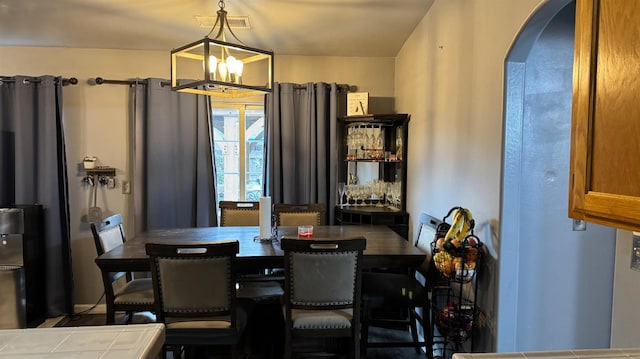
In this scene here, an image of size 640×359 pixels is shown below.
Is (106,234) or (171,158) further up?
(171,158)

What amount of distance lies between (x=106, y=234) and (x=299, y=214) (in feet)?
4.76

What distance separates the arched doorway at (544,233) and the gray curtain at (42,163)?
3.72 meters

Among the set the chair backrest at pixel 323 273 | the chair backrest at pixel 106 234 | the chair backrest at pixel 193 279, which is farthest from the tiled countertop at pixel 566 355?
the chair backrest at pixel 106 234

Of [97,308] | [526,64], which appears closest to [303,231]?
[526,64]

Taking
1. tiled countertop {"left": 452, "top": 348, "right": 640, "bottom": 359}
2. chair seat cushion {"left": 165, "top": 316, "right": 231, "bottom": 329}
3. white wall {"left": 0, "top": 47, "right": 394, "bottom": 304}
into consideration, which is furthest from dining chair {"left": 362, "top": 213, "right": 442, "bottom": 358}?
white wall {"left": 0, "top": 47, "right": 394, "bottom": 304}

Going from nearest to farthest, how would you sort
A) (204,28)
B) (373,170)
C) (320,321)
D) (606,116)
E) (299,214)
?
(606,116)
(320,321)
(204,28)
(299,214)
(373,170)

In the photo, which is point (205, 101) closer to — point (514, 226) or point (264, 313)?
point (264, 313)

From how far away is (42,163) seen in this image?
357 centimetres

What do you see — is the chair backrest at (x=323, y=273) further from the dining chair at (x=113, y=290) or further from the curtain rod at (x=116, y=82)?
the curtain rod at (x=116, y=82)

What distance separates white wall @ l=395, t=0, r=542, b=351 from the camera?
6.19 ft

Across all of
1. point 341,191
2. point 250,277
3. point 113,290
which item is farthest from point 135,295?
point 341,191

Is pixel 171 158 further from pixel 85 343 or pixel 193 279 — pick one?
pixel 85 343

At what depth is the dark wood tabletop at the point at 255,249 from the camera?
2176 millimetres

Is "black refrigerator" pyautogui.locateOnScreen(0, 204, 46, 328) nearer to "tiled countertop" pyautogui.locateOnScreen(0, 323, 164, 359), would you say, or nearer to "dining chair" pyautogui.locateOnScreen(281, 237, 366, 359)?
"dining chair" pyautogui.locateOnScreen(281, 237, 366, 359)
